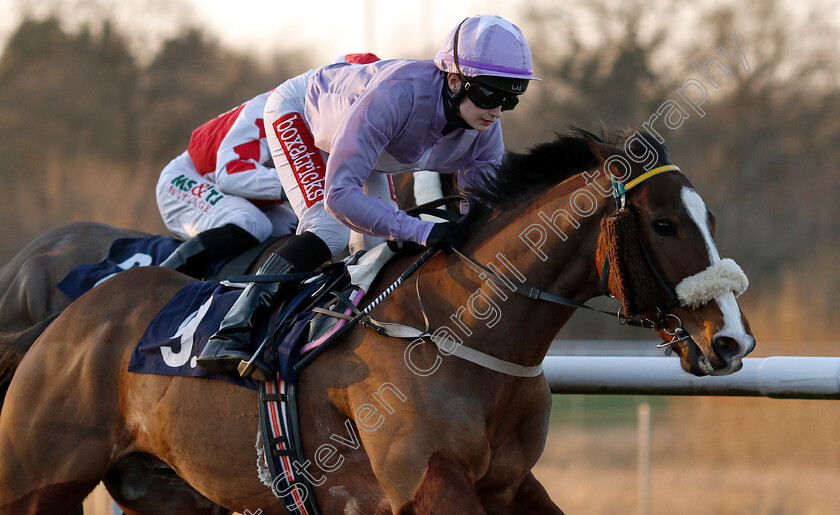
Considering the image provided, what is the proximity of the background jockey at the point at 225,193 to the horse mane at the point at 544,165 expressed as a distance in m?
1.78

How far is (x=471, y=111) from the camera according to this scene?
10.7 feet

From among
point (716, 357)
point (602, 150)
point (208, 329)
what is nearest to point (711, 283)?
point (716, 357)

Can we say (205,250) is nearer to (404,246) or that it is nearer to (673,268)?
(404,246)

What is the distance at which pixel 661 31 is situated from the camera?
17328 millimetres

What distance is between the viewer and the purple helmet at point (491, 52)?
10.3 ft

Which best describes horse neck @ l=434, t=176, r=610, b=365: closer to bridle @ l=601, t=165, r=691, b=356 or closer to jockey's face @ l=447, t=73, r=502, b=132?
Result: bridle @ l=601, t=165, r=691, b=356

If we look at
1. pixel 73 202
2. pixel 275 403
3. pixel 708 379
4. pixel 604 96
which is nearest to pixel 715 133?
pixel 604 96

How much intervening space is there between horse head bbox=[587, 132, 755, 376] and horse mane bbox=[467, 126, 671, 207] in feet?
0.67

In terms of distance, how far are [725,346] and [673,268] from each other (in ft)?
0.86

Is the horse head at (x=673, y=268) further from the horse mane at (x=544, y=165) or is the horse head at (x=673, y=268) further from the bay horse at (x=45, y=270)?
the bay horse at (x=45, y=270)

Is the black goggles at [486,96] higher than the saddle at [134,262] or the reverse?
higher

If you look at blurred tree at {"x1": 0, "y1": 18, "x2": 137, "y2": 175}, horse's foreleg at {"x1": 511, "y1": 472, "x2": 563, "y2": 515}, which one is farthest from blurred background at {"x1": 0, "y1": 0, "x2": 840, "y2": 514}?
horse's foreleg at {"x1": 511, "y1": 472, "x2": 563, "y2": 515}

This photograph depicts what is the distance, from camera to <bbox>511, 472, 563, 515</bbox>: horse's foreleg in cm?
327

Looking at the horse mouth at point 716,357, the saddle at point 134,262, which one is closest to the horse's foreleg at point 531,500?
the horse mouth at point 716,357
